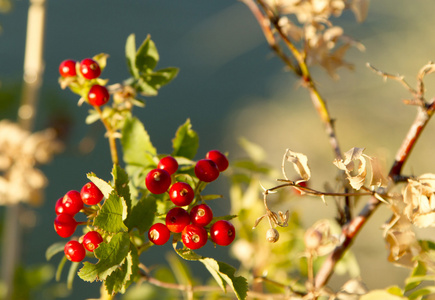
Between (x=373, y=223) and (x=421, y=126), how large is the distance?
2125 millimetres

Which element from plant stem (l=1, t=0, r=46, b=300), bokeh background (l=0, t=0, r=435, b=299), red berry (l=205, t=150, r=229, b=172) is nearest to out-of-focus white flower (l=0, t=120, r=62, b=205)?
plant stem (l=1, t=0, r=46, b=300)

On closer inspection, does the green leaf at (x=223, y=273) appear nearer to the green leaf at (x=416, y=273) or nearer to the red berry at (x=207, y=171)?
the red berry at (x=207, y=171)

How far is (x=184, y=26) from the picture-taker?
303cm

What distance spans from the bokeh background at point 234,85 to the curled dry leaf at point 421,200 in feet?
4.92

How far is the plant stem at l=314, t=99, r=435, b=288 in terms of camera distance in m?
0.41

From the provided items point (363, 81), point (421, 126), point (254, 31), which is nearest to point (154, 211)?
point (421, 126)

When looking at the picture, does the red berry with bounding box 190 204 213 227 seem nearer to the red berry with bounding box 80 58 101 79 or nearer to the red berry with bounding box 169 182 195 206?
the red berry with bounding box 169 182 195 206

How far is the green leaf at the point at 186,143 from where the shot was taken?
18.1 inches

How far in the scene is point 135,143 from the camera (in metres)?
0.47

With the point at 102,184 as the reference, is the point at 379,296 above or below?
below

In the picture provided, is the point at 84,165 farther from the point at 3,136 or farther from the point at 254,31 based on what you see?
the point at 3,136

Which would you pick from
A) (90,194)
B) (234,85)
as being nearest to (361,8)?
(90,194)

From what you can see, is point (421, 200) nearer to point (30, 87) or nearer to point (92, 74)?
point (92, 74)

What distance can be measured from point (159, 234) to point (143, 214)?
30 mm
